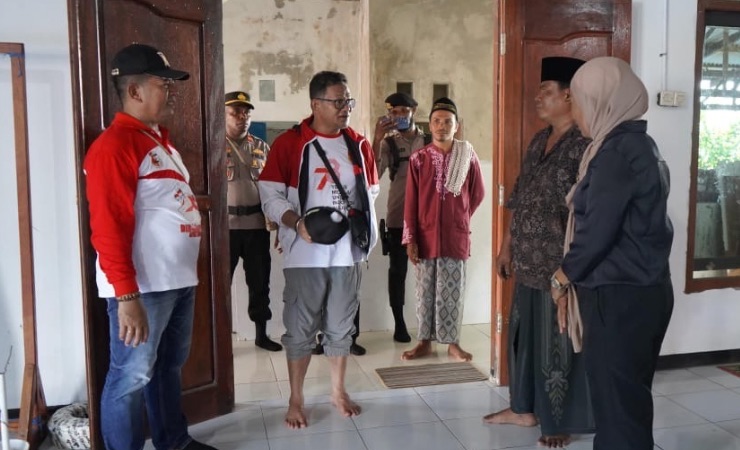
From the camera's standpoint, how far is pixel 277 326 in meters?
4.03

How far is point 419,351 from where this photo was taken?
3643 millimetres

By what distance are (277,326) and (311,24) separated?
265 cm

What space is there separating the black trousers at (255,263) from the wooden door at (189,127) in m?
0.87

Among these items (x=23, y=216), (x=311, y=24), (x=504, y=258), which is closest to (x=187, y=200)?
(x=23, y=216)

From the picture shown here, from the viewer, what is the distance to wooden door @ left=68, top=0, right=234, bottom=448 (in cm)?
217

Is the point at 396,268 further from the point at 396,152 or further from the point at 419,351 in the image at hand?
the point at 396,152

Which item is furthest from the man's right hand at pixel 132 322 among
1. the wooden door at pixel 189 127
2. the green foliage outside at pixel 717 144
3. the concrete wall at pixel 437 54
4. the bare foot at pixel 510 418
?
the concrete wall at pixel 437 54

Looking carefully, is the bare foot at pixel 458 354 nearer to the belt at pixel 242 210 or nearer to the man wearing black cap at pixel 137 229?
the belt at pixel 242 210

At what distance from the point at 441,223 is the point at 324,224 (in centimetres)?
123

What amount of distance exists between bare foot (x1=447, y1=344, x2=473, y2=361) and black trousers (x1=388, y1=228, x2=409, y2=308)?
0.50 m

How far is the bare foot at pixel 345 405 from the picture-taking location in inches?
109

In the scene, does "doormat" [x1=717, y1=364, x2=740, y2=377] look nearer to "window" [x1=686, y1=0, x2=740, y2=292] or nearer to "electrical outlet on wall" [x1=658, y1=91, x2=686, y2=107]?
"window" [x1=686, y1=0, x2=740, y2=292]

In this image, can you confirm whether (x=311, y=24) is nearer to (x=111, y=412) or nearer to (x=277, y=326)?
(x=277, y=326)

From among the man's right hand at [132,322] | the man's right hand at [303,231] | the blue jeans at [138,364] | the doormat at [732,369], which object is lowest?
the doormat at [732,369]
